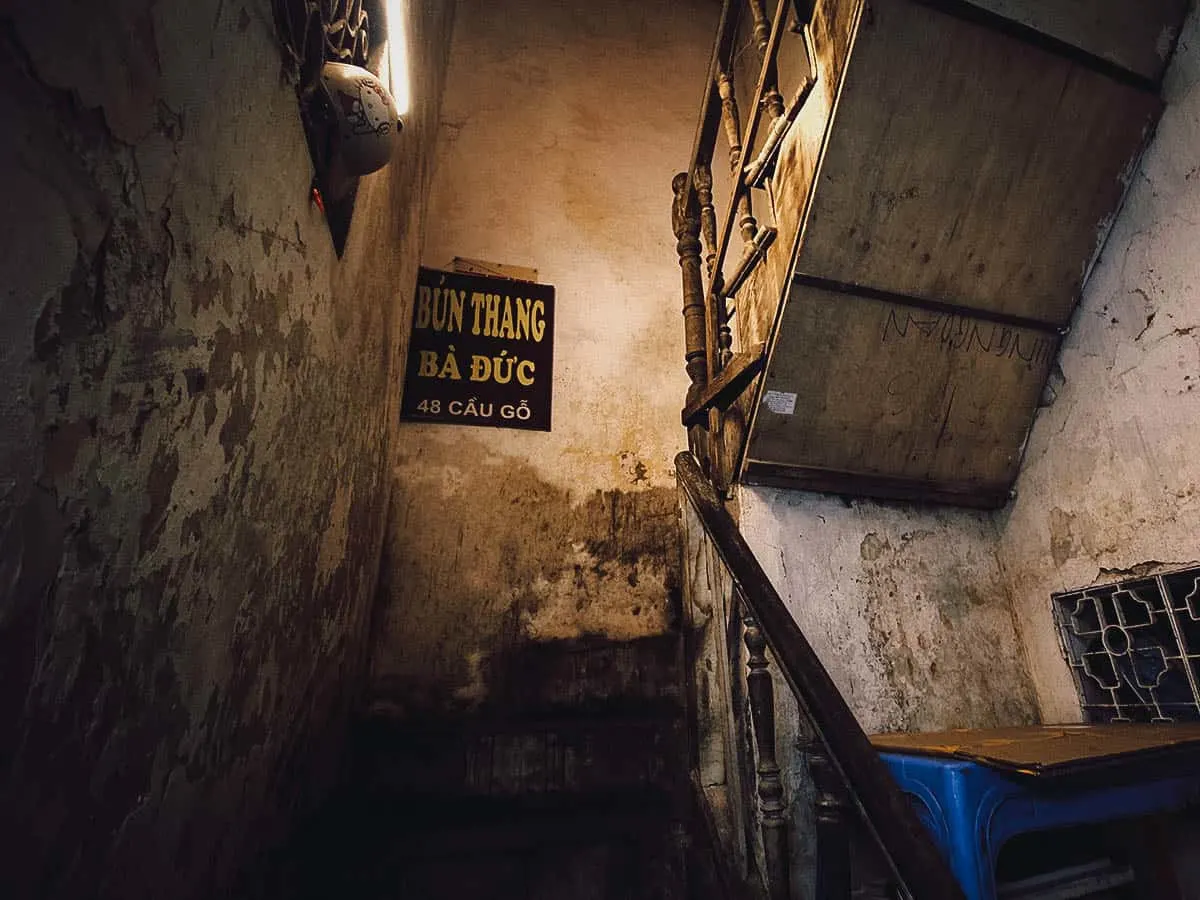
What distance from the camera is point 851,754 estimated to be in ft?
3.37

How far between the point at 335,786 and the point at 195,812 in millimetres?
1013

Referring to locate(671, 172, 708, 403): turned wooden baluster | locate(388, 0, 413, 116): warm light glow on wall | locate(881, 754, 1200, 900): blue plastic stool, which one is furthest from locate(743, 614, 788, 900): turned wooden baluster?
locate(388, 0, 413, 116): warm light glow on wall

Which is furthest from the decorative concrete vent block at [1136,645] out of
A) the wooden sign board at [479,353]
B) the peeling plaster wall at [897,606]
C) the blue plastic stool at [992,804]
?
the wooden sign board at [479,353]

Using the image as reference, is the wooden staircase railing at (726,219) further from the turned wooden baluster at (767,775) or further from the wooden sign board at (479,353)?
the wooden sign board at (479,353)

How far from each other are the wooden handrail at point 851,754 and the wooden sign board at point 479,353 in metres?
1.85

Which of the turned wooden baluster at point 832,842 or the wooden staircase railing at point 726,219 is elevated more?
the wooden staircase railing at point 726,219

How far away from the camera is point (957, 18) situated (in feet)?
5.50

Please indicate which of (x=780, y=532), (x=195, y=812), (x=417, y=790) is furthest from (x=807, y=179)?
(x=417, y=790)

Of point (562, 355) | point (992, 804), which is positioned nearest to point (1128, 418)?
point (992, 804)

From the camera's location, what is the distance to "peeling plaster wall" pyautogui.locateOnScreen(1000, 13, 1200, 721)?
1.84 meters

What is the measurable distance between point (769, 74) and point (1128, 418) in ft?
5.89

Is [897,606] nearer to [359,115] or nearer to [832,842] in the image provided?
[832,842]

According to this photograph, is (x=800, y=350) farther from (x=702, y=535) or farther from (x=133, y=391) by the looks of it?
(x=133, y=391)

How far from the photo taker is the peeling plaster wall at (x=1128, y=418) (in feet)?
6.03
